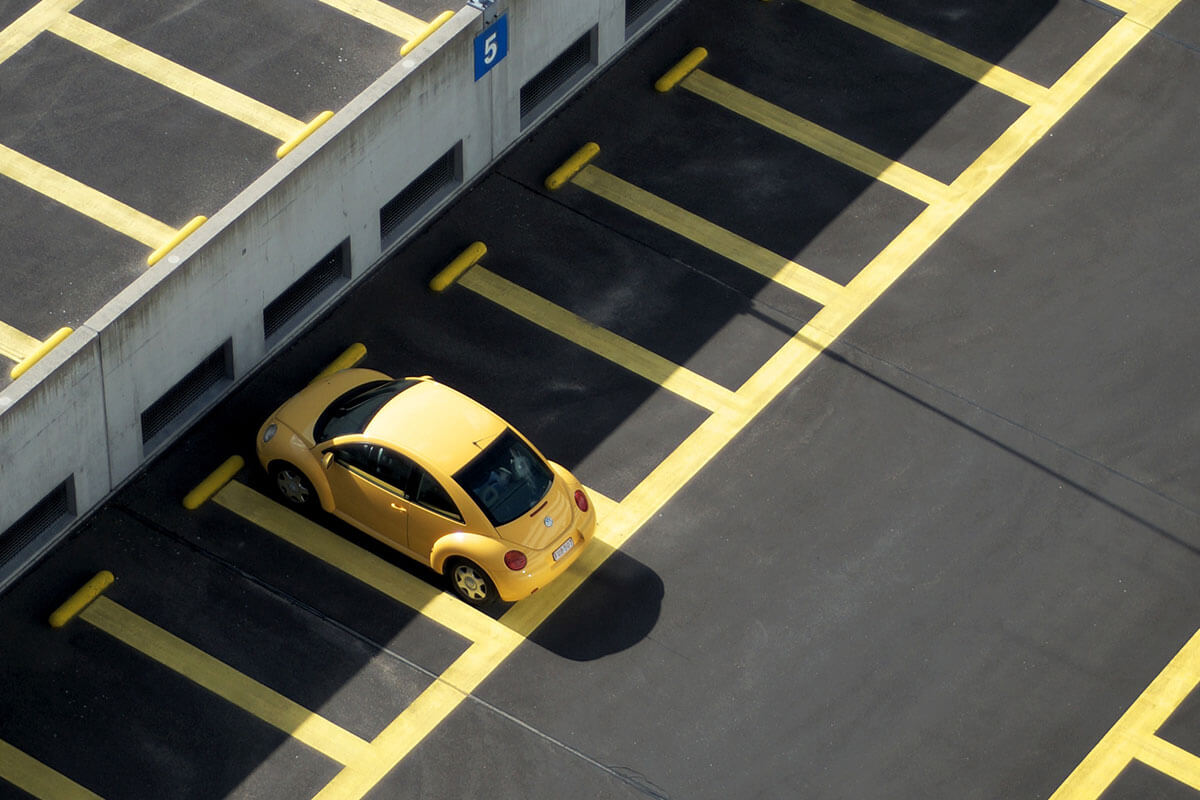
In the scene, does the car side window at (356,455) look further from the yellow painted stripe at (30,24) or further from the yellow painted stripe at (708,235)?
the yellow painted stripe at (30,24)

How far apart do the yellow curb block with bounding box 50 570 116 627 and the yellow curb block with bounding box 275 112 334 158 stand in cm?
509

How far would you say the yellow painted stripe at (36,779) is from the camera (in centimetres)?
2314

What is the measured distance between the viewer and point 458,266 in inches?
1115

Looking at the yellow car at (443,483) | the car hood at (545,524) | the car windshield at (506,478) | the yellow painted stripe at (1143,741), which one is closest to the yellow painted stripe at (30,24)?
the yellow car at (443,483)

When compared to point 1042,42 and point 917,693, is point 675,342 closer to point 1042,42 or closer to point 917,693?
point 917,693

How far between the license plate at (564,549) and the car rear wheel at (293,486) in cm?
284

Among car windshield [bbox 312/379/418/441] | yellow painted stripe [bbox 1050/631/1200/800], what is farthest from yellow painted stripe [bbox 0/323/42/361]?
yellow painted stripe [bbox 1050/631/1200/800]

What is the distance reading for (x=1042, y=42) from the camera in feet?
105

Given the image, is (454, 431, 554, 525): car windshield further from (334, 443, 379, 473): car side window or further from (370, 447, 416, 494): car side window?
(334, 443, 379, 473): car side window

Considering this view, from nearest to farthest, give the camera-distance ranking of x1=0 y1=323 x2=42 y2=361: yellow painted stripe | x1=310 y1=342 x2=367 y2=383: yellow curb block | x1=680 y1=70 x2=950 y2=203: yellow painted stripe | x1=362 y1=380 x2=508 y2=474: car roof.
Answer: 1. x1=0 y1=323 x2=42 y2=361: yellow painted stripe
2. x1=362 y1=380 x2=508 y2=474: car roof
3. x1=310 y1=342 x2=367 y2=383: yellow curb block
4. x1=680 y1=70 x2=950 y2=203: yellow painted stripe

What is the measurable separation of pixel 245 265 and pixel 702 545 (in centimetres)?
593

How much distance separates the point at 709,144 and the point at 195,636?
9860 millimetres

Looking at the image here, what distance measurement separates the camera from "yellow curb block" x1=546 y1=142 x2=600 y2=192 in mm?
29453

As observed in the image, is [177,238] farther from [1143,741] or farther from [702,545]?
[1143,741]
